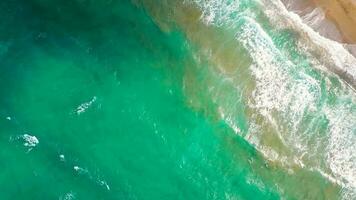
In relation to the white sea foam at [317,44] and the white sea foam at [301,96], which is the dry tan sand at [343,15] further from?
the white sea foam at [317,44]

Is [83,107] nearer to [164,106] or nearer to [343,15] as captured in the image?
[164,106]

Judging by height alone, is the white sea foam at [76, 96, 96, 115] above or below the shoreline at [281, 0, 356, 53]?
below

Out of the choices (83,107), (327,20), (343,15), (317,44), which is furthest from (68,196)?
(343,15)

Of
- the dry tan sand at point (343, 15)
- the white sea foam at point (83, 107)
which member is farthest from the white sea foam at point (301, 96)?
the white sea foam at point (83, 107)

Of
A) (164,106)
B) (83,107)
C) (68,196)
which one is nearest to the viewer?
(68,196)

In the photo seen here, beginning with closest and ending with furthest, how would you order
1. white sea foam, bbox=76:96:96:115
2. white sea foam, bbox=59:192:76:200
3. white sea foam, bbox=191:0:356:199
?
white sea foam, bbox=59:192:76:200, white sea foam, bbox=76:96:96:115, white sea foam, bbox=191:0:356:199

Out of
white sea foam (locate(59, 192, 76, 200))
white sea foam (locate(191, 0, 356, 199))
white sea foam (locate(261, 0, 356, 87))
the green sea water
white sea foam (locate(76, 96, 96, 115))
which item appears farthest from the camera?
white sea foam (locate(261, 0, 356, 87))

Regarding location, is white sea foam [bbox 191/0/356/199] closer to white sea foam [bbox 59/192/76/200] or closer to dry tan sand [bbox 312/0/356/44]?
dry tan sand [bbox 312/0/356/44]

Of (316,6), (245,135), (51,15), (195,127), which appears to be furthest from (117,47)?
(316,6)

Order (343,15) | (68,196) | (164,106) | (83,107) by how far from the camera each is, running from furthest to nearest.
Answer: (343,15) < (164,106) < (83,107) < (68,196)

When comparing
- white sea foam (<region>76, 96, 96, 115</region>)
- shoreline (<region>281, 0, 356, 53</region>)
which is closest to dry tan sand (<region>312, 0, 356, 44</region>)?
shoreline (<region>281, 0, 356, 53</region>)
